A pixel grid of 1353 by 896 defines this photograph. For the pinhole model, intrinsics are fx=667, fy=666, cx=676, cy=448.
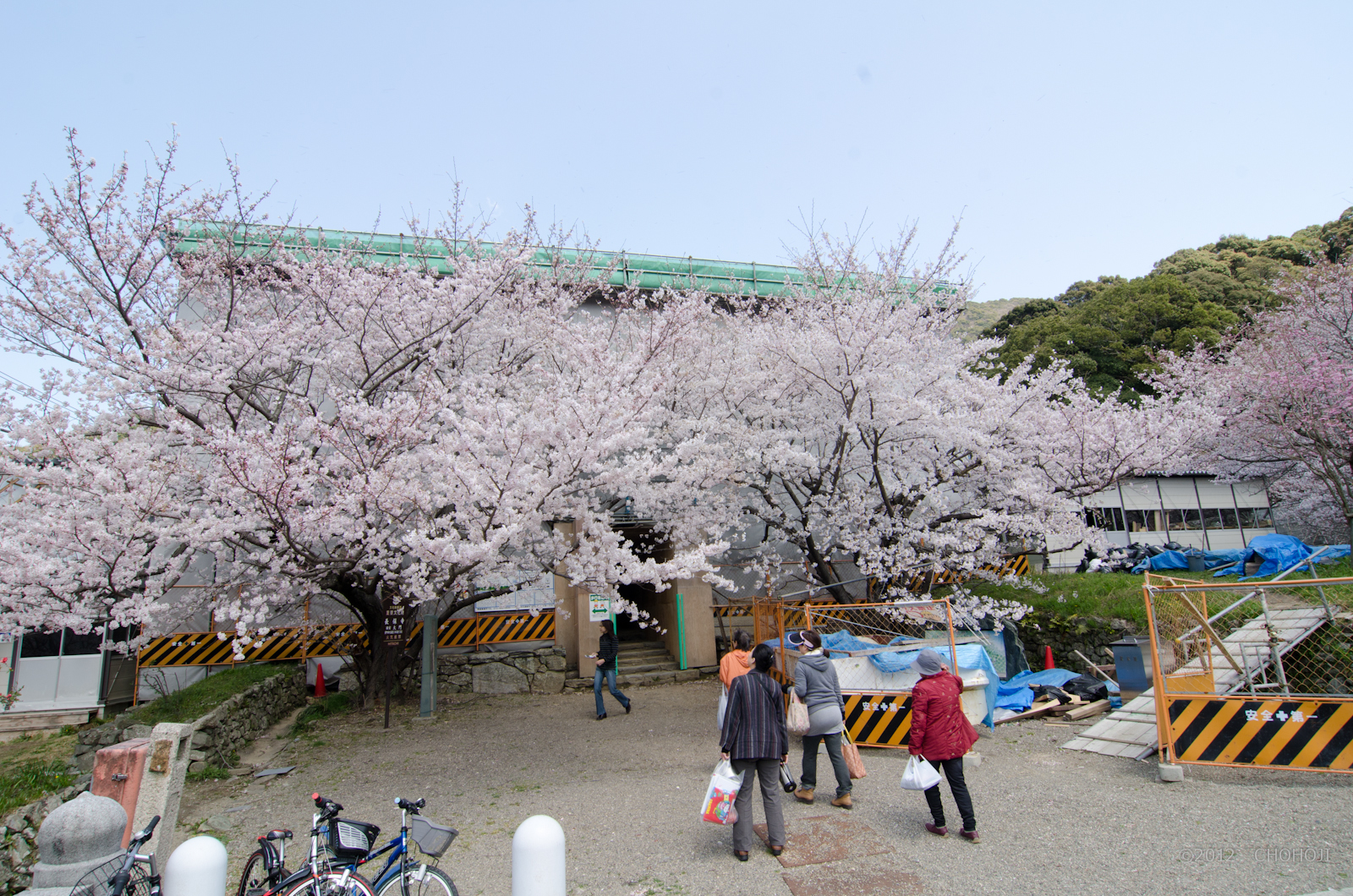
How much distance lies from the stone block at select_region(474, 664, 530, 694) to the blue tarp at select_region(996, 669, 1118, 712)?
28.9 feet

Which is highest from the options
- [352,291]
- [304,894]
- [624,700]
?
[352,291]

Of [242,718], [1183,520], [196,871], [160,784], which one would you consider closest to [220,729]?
[242,718]

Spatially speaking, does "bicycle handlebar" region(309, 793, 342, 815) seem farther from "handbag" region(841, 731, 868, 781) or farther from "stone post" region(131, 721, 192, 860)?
"handbag" region(841, 731, 868, 781)

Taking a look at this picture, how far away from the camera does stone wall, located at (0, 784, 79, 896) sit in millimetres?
5371

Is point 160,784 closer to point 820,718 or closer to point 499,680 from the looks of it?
point 820,718

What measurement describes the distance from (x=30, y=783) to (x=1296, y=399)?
76.9ft

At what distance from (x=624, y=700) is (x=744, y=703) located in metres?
6.83

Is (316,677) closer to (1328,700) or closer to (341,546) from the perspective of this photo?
(341,546)

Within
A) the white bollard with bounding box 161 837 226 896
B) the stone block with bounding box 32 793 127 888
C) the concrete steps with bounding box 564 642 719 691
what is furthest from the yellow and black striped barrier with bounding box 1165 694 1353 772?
the concrete steps with bounding box 564 642 719 691

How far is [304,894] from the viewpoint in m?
3.58

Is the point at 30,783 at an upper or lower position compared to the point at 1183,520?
lower

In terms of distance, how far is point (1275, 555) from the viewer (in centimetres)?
1397

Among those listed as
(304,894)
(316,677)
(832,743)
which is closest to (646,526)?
(316,677)

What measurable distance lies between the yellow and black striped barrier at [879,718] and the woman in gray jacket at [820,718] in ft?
7.21
